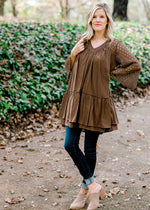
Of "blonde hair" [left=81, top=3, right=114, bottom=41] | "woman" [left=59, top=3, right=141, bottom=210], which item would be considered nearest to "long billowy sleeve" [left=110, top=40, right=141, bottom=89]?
"woman" [left=59, top=3, right=141, bottom=210]

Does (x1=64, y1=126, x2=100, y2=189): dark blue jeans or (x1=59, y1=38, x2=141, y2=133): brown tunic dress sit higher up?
(x1=59, y1=38, x2=141, y2=133): brown tunic dress

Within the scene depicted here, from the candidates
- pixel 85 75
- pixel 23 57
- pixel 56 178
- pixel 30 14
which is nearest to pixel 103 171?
pixel 56 178

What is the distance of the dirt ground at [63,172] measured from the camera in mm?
3545

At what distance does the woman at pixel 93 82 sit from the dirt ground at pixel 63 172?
26.3 inches

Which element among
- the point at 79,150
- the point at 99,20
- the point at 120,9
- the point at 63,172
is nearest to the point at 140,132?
the point at 63,172

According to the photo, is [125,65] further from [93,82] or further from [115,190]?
[115,190]

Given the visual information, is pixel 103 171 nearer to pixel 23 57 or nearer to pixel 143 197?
pixel 143 197

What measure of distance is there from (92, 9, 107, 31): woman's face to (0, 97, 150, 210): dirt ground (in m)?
2.11

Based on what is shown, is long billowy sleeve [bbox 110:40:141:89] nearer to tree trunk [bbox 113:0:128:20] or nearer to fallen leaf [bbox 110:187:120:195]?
fallen leaf [bbox 110:187:120:195]

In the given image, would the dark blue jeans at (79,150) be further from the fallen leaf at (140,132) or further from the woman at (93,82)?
the fallen leaf at (140,132)

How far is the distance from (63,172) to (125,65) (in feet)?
7.10

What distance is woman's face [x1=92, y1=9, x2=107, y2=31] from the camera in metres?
2.99

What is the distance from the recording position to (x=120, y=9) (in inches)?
582

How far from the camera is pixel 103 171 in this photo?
4449 millimetres
